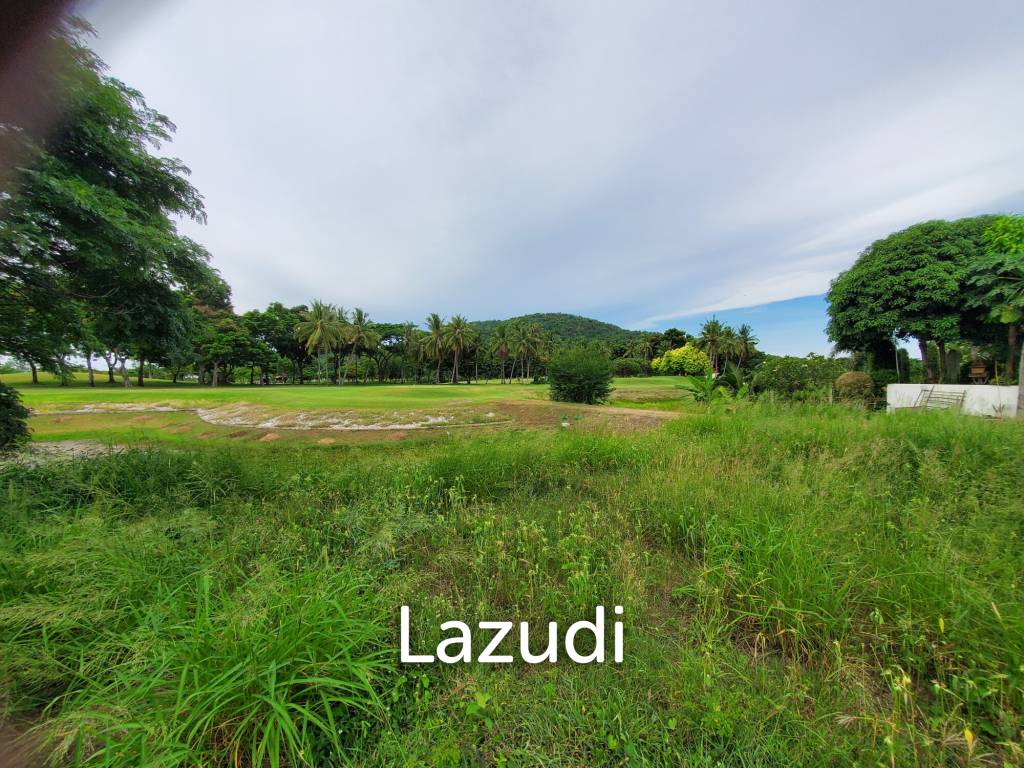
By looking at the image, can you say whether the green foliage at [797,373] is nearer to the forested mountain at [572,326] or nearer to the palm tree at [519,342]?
the palm tree at [519,342]

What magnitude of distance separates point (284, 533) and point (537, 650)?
7.02 feet

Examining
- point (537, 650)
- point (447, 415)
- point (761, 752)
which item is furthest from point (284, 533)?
point (447, 415)

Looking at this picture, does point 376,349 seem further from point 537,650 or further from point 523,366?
point 537,650

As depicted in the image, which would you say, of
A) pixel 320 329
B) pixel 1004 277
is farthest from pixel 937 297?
pixel 320 329

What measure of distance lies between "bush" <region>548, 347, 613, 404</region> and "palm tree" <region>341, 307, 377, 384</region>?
3994 cm

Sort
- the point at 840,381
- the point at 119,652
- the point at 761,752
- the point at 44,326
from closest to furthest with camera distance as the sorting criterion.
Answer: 1. the point at 761,752
2. the point at 119,652
3. the point at 44,326
4. the point at 840,381

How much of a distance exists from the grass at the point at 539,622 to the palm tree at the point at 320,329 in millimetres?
45857

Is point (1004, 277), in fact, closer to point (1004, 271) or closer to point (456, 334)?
point (1004, 271)

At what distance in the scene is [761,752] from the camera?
1277mm

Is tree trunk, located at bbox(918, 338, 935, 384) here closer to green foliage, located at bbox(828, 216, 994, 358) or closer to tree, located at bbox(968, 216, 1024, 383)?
green foliage, located at bbox(828, 216, 994, 358)

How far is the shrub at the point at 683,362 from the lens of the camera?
53.9 meters

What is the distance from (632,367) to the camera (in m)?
58.1

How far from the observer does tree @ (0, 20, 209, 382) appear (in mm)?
4137

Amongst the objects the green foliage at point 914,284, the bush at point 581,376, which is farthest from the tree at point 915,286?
the bush at point 581,376
